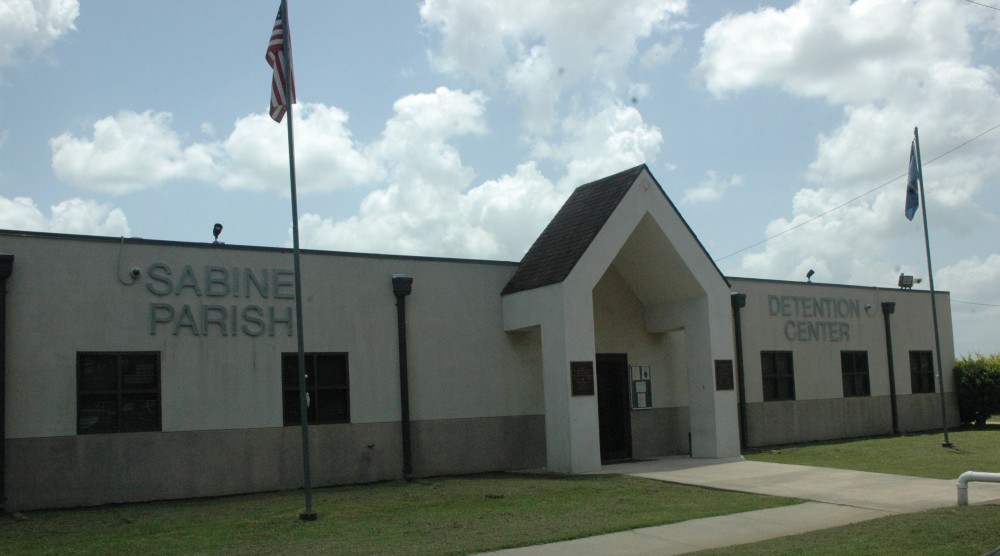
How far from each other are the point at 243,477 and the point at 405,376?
342 cm

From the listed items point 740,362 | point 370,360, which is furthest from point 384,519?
point 740,362

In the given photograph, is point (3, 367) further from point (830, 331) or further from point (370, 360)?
point (830, 331)

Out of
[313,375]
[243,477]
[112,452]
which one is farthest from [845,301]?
[112,452]

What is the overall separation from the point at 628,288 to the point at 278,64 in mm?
10178

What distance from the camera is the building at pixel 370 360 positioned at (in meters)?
14.5

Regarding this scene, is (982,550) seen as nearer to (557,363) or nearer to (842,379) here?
(557,363)

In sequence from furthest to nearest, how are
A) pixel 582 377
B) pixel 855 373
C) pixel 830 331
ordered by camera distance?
pixel 855 373 < pixel 830 331 < pixel 582 377

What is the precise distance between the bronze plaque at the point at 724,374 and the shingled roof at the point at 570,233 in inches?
154

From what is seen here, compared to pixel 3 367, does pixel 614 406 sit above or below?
below

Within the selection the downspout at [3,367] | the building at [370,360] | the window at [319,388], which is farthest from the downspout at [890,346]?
the downspout at [3,367]

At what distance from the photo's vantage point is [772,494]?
13656mm

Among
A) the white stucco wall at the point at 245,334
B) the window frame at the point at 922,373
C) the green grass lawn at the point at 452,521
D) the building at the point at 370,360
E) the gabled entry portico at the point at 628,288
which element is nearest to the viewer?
the green grass lawn at the point at 452,521

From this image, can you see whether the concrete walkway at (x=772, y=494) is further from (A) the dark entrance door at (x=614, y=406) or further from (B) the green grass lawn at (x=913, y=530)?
(A) the dark entrance door at (x=614, y=406)

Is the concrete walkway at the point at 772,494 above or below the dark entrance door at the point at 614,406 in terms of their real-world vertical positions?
below
